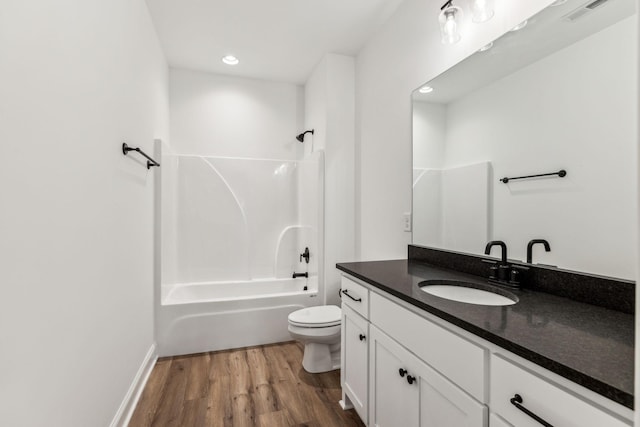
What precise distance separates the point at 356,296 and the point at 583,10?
1489mm

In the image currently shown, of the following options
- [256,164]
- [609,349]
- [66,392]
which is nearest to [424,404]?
[609,349]

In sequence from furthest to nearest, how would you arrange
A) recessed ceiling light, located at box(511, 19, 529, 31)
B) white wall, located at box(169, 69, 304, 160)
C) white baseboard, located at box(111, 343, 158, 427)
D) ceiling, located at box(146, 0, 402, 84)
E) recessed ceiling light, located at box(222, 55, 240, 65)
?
white wall, located at box(169, 69, 304, 160) → recessed ceiling light, located at box(222, 55, 240, 65) → ceiling, located at box(146, 0, 402, 84) → white baseboard, located at box(111, 343, 158, 427) → recessed ceiling light, located at box(511, 19, 529, 31)

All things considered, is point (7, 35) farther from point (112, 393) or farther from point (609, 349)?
point (609, 349)

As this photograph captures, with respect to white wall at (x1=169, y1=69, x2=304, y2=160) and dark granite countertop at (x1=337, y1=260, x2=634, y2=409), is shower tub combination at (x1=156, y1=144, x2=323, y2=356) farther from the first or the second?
dark granite countertop at (x1=337, y1=260, x2=634, y2=409)

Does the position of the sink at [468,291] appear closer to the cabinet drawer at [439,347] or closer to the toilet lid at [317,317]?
the cabinet drawer at [439,347]

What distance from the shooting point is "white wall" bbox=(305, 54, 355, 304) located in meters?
2.83

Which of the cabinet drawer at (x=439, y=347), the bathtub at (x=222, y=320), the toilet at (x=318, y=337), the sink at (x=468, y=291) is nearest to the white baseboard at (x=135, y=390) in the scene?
the bathtub at (x=222, y=320)

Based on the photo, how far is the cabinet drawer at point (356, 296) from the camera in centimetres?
154

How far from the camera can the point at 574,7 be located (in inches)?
44.8

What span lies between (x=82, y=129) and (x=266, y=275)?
2461mm

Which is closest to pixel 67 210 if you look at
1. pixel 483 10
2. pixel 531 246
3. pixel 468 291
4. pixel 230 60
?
pixel 468 291

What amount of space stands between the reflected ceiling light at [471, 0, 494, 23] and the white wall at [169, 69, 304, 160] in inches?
93.3

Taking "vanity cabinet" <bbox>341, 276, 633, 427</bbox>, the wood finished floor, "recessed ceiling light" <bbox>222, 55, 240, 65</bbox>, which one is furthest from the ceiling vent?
"recessed ceiling light" <bbox>222, 55, 240, 65</bbox>

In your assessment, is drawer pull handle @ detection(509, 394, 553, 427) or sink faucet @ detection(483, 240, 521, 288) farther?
sink faucet @ detection(483, 240, 521, 288)
